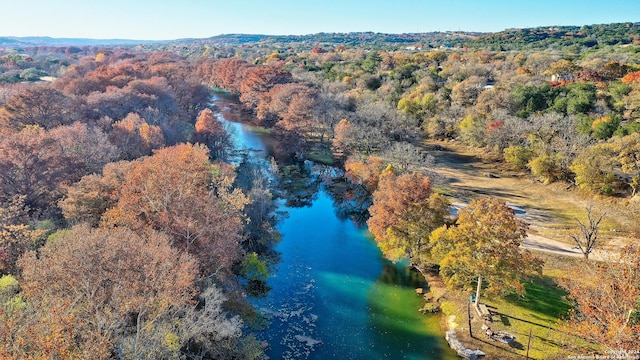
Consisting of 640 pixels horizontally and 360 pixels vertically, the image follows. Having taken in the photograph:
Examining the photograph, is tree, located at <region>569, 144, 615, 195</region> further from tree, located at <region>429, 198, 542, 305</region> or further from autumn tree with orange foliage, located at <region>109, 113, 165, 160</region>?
autumn tree with orange foliage, located at <region>109, 113, 165, 160</region>

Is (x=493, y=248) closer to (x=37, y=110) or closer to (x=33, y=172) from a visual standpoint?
(x=33, y=172)

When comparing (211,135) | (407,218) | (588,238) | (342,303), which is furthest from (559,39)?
(342,303)

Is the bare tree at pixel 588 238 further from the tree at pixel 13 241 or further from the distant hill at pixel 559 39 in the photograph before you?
the distant hill at pixel 559 39

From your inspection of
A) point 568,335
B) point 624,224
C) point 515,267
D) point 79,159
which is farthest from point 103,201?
point 624,224

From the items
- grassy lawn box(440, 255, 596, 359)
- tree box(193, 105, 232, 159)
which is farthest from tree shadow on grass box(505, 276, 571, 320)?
tree box(193, 105, 232, 159)

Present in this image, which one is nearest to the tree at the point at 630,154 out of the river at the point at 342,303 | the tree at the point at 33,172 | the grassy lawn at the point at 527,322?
the grassy lawn at the point at 527,322
